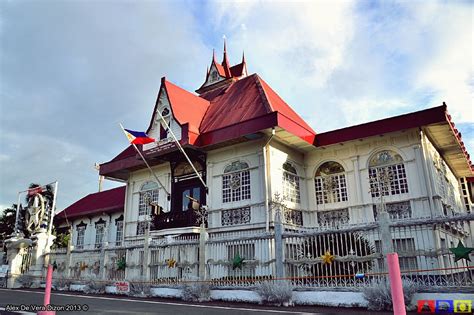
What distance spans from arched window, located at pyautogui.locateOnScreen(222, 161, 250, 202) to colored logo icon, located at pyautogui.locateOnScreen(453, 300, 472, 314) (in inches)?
377

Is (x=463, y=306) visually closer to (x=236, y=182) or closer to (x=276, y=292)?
(x=276, y=292)

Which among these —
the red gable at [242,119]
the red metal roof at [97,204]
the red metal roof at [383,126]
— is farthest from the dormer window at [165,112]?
the red metal roof at [97,204]

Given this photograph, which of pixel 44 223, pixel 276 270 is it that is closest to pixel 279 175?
pixel 276 270

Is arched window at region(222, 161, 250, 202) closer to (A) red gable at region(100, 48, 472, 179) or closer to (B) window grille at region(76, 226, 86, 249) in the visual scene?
(A) red gable at region(100, 48, 472, 179)

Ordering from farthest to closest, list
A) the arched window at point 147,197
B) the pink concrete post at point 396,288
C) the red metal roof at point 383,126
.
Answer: the arched window at point 147,197 → the red metal roof at point 383,126 → the pink concrete post at point 396,288

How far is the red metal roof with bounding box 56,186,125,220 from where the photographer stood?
79.6 feet

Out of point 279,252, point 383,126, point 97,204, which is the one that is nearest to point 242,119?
point 383,126

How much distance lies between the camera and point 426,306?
6355 millimetres

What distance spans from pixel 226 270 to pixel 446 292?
5.73 m

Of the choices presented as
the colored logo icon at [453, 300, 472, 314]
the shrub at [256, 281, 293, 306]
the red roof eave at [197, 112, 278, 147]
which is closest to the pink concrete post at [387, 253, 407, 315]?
the colored logo icon at [453, 300, 472, 314]

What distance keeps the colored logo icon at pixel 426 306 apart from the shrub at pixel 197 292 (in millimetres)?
4991

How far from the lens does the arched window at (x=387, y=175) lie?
45.9ft

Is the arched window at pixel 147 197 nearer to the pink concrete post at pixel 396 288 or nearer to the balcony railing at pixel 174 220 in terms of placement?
the balcony railing at pixel 174 220

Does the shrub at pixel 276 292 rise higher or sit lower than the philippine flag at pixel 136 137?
lower
